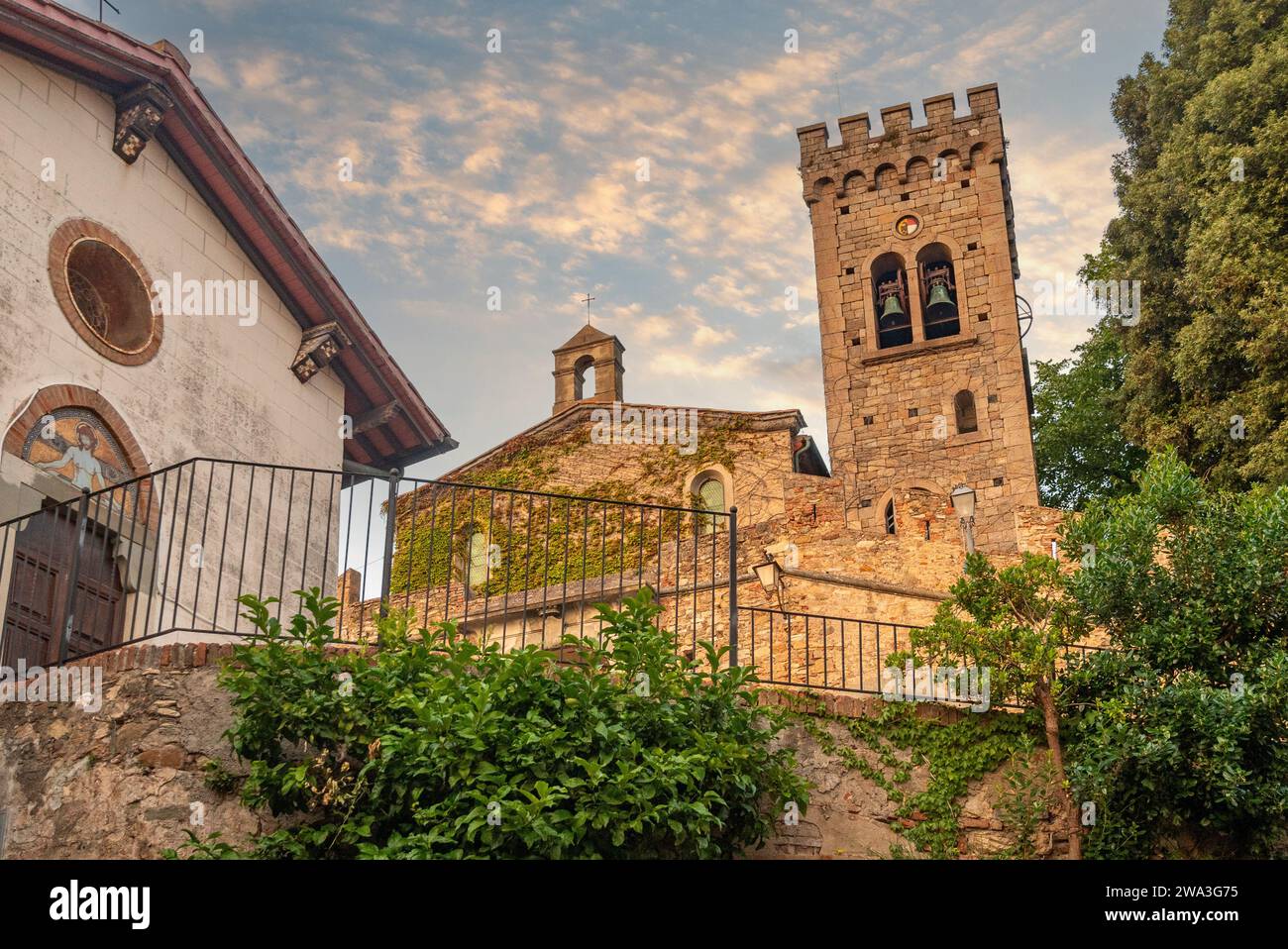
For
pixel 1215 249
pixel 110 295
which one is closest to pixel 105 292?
pixel 110 295

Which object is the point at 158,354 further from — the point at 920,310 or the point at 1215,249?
the point at 920,310

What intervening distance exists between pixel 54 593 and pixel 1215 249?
1589 centimetres

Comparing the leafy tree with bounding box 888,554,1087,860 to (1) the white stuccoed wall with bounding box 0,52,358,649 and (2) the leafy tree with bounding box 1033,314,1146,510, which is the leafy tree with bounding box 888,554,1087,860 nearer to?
(1) the white stuccoed wall with bounding box 0,52,358,649

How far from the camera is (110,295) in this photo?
11445 mm

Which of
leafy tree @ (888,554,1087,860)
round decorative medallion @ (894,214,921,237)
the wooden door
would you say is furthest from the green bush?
round decorative medallion @ (894,214,921,237)

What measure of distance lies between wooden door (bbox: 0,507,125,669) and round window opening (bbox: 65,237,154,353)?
1686 mm

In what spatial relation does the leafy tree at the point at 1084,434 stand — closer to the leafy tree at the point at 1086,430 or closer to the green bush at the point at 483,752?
the leafy tree at the point at 1086,430

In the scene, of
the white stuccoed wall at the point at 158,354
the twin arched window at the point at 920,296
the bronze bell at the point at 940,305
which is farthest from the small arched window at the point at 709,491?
the white stuccoed wall at the point at 158,354

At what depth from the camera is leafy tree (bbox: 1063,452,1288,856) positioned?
8.27 metres

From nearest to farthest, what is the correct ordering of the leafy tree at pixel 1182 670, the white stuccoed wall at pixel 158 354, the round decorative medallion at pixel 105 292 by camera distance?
the leafy tree at pixel 1182 670 < the white stuccoed wall at pixel 158 354 < the round decorative medallion at pixel 105 292

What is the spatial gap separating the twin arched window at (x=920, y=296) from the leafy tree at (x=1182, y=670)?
719 inches

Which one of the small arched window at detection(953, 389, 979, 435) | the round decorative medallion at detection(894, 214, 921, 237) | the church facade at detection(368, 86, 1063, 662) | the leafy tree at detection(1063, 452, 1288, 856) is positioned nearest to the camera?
the leafy tree at detection(1063, 452, 1288, 856)

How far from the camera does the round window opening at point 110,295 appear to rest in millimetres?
11125
